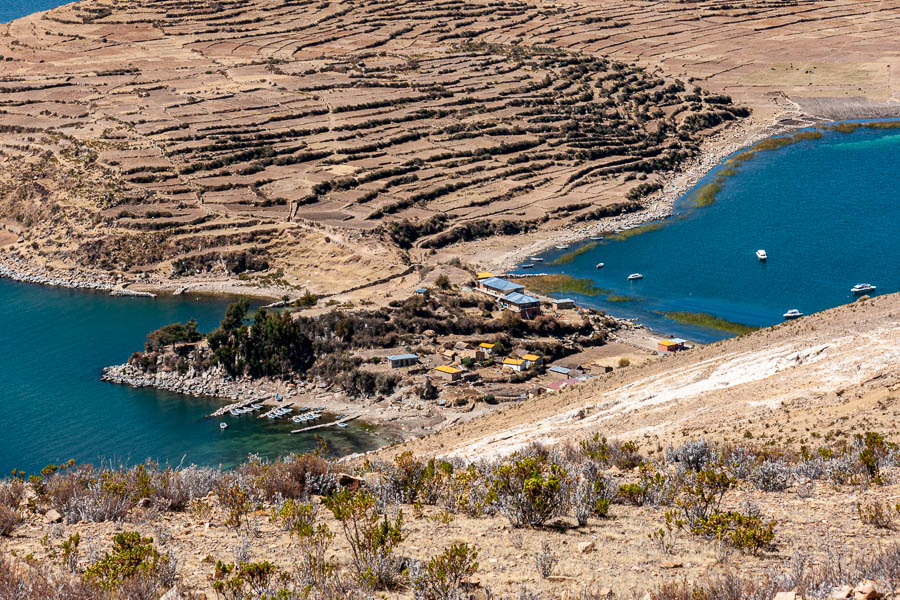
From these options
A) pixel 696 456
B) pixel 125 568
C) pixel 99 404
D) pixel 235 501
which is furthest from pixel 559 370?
pixel 125 568

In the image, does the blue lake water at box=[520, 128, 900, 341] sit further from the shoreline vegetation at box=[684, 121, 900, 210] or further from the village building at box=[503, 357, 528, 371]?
the village building at box=[503, 357, 528, 371]

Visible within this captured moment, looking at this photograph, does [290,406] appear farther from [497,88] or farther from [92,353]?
[497,88]

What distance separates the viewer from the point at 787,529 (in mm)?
12336

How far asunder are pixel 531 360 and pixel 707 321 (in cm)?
1588

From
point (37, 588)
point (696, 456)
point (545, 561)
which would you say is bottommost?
point (696, 456)

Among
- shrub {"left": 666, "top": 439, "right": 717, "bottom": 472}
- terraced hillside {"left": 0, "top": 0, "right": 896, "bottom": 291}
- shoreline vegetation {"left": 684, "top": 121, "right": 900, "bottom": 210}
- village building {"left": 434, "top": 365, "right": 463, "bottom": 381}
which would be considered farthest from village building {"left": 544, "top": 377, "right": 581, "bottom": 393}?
shoreline vegetation {"left": 684, "top": 121, "right": 900, "bottom": 210}

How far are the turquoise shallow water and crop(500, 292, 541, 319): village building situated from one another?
54.1 ft

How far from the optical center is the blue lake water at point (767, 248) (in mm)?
64625

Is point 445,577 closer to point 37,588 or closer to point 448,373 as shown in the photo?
point 37,588

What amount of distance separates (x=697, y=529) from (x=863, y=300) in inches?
909

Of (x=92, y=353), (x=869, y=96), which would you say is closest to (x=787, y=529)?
(x=92, y=353)

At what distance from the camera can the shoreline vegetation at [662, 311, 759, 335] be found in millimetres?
59219

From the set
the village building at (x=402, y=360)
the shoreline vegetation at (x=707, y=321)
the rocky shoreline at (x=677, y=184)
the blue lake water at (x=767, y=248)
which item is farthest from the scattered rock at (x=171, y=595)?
the rocky shoreline at (x=677, y=184)

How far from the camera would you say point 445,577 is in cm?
1002
